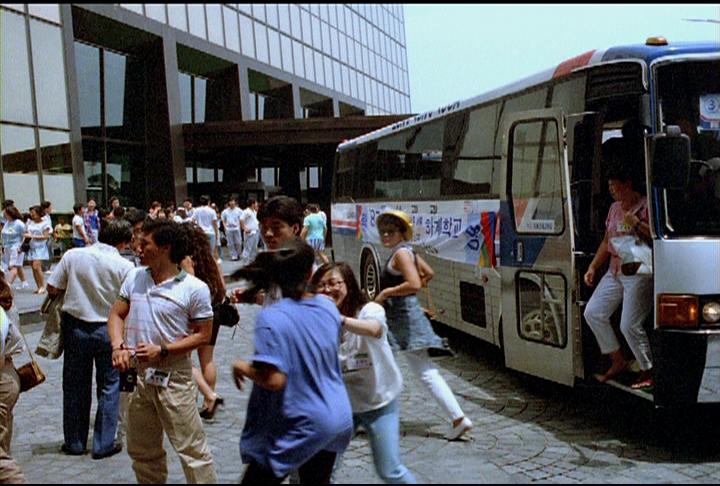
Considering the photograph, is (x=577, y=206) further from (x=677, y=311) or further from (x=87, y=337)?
(x=87, y=337)

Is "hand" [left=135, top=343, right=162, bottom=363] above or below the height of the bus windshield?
below

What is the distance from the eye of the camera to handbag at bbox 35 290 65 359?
6230 millimetres

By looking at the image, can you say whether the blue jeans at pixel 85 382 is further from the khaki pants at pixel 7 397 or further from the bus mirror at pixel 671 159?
the bus mirror at pixel 671 159

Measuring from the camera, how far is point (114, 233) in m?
6.26

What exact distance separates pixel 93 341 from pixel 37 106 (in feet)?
64.6

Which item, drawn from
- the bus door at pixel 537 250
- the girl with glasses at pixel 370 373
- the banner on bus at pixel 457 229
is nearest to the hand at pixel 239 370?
the girl with glasses at pixel 370 373

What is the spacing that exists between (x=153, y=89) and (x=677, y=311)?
28.9 m

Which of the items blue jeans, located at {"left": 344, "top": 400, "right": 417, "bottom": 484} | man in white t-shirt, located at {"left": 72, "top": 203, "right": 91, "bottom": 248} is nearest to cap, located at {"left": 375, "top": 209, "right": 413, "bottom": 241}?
blue jeans, located at {"left": 344, "top": 400, "right": 417, "bottom": 484}

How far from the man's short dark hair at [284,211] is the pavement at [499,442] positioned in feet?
6.12

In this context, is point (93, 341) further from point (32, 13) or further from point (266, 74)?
point (266, 74)

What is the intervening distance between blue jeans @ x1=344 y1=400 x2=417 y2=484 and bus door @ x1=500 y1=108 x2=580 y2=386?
2982 mm

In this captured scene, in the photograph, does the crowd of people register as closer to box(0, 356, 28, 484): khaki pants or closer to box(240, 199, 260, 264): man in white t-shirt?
A: box(0, 356, 28, 484): khaki pants

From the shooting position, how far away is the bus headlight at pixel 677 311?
230 inches

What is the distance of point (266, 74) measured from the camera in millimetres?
39500
